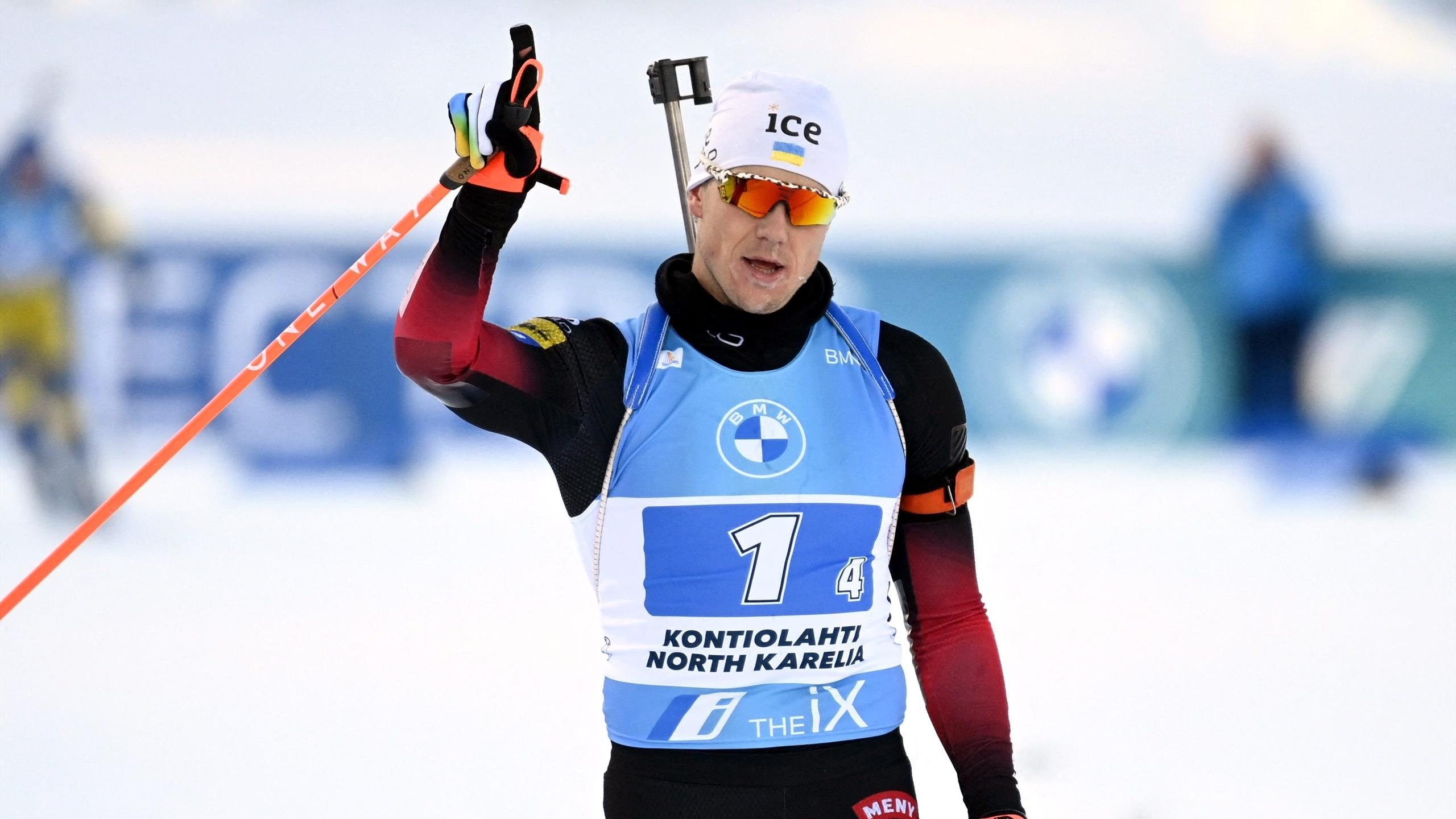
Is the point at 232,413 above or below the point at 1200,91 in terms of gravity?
below

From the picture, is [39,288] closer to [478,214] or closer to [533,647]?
[533,647]

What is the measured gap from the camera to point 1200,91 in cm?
790

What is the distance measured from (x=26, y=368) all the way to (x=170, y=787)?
3.68m

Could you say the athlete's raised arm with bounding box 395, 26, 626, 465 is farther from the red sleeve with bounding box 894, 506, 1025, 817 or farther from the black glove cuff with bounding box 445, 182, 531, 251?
the red sleeve with bounding box 894, 506, 1025, 817

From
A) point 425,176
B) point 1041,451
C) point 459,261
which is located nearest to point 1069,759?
point 459,261

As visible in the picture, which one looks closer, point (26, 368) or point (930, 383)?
point (930, 383)

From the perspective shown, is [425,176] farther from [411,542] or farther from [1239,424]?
[1239,424]

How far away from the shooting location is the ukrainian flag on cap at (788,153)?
2.16 meters

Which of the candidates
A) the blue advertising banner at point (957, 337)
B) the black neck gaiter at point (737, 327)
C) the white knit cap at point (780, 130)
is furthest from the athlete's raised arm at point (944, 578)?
the blue advertising banner at point (957, 337)

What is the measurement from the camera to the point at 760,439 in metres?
2.10

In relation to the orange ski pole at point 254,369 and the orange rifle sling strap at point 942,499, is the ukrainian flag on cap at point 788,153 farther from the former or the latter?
the orange rifle sling strap at point 942,499

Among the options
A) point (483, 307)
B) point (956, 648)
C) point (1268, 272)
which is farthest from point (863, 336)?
point (1268, 272)

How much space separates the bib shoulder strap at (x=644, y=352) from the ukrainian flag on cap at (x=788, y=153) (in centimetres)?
29

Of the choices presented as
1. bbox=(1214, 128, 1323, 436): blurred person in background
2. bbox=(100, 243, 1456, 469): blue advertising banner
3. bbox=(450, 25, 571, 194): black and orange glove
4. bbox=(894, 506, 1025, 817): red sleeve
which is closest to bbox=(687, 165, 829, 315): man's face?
bbox=(450, 25, 571, 194): black and orange glove
